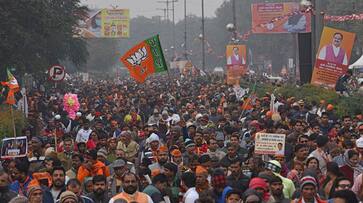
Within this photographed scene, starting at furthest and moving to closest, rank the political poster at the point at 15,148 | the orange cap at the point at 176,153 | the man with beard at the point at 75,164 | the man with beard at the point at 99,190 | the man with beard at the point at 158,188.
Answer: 1. the political poster at the point at 15,148
2. the orange cap at the point at 176,153
3. the man with beard at the point at 75,164
4. the man with beard at the point at 99,190
5. the man with beard at the point at 158,188

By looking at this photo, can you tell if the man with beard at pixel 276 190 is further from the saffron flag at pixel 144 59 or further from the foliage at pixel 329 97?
the saffron flag at pixel 144 59

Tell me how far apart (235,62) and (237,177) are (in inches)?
1076

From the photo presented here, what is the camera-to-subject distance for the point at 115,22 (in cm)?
7750

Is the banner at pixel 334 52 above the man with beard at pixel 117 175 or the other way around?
above

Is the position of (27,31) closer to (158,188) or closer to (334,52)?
(334,52)

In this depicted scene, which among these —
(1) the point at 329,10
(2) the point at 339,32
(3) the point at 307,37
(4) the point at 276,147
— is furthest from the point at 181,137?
(1) the point at 329,10

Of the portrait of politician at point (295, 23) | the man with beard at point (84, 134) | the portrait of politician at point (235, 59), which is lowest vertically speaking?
the man with beard at point (84, 134)

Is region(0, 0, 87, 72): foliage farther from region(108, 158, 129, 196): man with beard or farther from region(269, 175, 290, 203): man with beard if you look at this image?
region(269, 175, 290, 203): man with beard

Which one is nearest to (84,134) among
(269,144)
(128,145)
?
(128,145)

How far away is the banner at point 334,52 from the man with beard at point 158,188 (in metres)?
12.7

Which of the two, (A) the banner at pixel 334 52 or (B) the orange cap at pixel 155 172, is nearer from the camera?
(B) the orange cap at pixel 155 172

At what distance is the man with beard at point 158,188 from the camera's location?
1008cm

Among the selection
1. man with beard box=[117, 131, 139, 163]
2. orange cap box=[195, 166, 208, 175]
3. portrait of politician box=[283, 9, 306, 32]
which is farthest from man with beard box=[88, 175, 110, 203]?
Answer: portrait of politician box=[283, 9, 306, 32]

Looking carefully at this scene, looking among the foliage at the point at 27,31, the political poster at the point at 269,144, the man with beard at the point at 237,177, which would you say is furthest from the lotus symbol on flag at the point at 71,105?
the foliage at the point at 27,31
